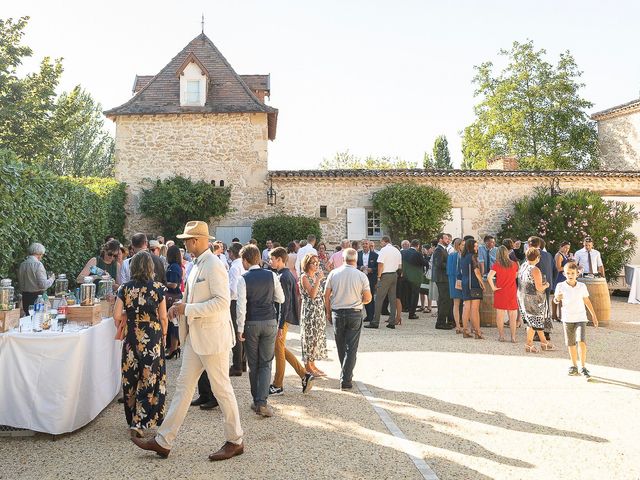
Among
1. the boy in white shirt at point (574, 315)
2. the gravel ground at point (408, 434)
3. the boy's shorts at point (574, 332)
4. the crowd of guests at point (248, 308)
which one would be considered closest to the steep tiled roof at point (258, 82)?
the crowd of guests at point (248, 308)

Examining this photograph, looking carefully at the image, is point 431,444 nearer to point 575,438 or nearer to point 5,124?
point 575,438

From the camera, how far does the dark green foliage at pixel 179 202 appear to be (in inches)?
740

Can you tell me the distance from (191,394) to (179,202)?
15125mm

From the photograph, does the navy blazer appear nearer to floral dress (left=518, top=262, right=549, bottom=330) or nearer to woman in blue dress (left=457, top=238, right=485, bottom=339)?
woman in blue dress (left=457, top=238, right=485, bottom=339)

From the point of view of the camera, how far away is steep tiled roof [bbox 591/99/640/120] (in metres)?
29.9

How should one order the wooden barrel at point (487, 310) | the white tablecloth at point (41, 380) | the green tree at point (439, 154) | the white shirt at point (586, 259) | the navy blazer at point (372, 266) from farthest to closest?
the green tree at point (439, 154)
the white shirt at point (586, 259)
the navy blazer at point (372, 266)
the wooden barrel at point (487, 310)
the white tablecloth at point (41, 380)

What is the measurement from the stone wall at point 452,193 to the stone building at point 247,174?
36 mm

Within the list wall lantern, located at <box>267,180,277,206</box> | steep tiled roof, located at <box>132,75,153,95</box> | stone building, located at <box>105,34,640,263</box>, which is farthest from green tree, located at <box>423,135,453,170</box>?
wall lantern, located at <box>267,180,277,206</box>

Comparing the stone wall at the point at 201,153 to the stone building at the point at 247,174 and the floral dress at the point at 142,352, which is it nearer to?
the stone building at the point at 247,174

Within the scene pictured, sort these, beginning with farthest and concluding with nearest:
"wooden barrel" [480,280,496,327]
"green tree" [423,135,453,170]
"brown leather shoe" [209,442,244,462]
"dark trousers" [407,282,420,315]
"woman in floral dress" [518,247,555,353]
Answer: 1. "green tree" [423,135,453,170]
2. "dark trousers" [407,282,420,315]
3. "wooden barrel" [480,280,496,327]
4. "woman in floral dress" [518,247,555,353]
5. "brown leather shoe" [209,442,244,462]

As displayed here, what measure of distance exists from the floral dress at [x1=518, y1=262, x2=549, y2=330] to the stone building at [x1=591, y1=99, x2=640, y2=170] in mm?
25788

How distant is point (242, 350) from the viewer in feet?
23.7

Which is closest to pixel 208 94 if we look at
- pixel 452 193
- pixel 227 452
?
pixel 452 193

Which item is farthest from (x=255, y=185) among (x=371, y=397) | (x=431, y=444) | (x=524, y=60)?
(x=524, y=60)
